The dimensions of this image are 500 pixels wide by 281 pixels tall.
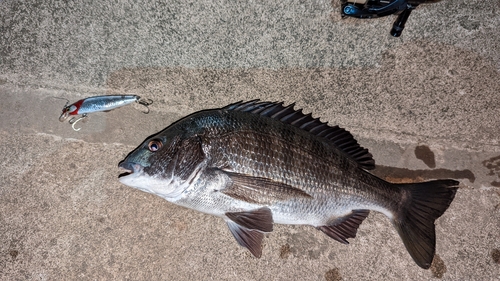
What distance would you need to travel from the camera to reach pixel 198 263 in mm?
2295

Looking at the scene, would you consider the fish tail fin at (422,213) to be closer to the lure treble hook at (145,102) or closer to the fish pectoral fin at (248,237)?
the fish pectoral fin at (248,237)

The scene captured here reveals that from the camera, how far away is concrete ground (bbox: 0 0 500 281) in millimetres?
2260

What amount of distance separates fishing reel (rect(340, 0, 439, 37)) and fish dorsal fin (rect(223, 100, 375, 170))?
809 mm

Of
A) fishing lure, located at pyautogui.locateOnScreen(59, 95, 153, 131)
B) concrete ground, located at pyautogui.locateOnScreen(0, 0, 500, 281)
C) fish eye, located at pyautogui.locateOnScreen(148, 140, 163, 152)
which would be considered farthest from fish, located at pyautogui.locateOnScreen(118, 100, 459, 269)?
fishing lure, located at pyautogui.locateOnScreen(59, 95, 153, 131)

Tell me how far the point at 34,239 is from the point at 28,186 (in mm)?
432

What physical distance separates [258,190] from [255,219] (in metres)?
0.21

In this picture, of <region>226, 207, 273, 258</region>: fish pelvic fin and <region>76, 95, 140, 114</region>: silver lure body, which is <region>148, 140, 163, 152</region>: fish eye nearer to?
<region>76, 95, 140, 114</region>: silver lure body

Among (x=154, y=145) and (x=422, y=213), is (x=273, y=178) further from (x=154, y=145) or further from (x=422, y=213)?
(x=422, y=213)

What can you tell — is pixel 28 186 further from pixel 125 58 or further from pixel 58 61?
pixel 125 58

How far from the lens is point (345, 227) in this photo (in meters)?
2.24

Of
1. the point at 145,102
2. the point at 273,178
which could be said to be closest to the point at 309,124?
the point at 273,178

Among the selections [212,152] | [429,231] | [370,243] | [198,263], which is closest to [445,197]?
[429,231]

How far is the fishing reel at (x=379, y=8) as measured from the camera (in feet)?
6.55

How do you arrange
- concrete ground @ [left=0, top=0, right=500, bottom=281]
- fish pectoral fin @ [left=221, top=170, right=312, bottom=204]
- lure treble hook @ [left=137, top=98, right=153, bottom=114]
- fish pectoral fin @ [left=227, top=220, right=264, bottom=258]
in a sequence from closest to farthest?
fish pectoral fin @ [left=221, top=170, right=312, bottom=204]
fish pectoral fin @ [left=227, top=220, right=264, bottom=258]
concrete ground @ [left=0, top=0, right=500, bottom=281]
lure treble hook @ [left=137, top=98, right=153, bottom=114]
